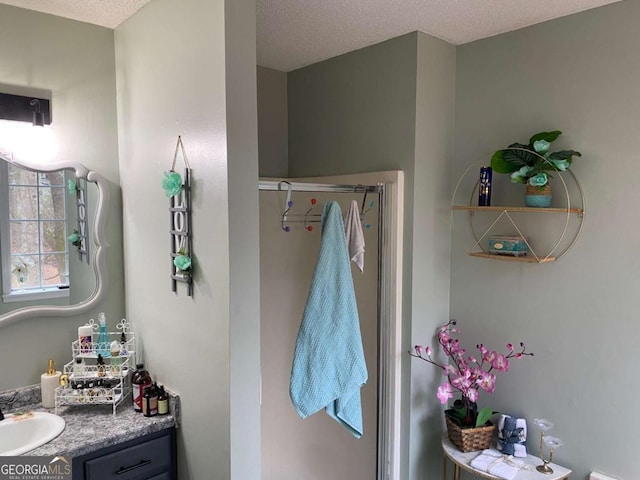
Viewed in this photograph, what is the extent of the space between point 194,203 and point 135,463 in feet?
3.17

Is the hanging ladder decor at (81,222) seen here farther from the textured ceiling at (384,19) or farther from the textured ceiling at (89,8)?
the textured ceiling at (384,19)

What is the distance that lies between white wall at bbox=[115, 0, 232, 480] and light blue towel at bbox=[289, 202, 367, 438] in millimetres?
378

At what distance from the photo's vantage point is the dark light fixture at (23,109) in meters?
1.89

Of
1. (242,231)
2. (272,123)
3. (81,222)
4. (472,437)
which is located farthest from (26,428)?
(272,123)

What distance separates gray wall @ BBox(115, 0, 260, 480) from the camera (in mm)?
1562

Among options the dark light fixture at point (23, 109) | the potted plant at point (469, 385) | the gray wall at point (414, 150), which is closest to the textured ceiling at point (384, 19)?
the gray wall at point (414, 150)

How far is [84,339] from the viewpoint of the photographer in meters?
2.01

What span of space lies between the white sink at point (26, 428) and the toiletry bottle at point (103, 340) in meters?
0.29

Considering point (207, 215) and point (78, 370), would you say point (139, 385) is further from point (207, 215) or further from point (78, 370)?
point (207, 215)

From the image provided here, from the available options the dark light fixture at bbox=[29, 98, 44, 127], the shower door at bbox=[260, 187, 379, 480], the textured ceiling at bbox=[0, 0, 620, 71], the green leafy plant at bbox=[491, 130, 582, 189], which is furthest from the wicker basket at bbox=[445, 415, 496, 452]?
the dark light fixture at bbox=[29, 98, 44, 127]

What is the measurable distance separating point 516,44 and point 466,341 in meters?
1.42

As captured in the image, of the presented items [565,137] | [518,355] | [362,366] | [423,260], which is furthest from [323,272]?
[565,137]

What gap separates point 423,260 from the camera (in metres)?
2.30

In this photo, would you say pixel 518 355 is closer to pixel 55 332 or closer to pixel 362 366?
pixel 362 366
